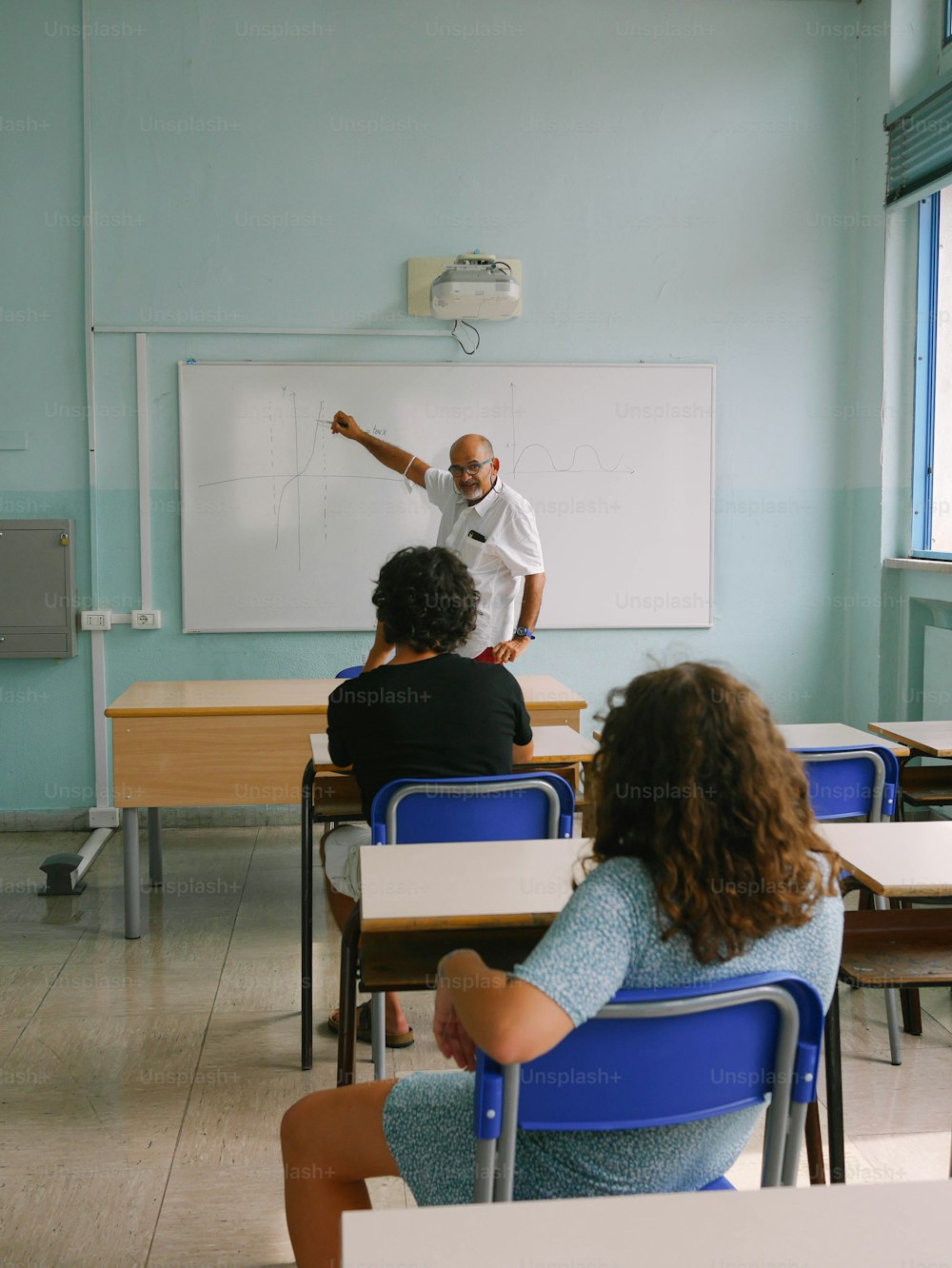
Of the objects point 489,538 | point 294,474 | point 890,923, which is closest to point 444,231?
point 294,474

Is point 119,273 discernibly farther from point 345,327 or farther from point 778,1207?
point 778,1207

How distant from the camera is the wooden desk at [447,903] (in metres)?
1.71

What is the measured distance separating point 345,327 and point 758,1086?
4.24 m

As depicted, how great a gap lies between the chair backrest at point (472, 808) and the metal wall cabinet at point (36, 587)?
115 inches

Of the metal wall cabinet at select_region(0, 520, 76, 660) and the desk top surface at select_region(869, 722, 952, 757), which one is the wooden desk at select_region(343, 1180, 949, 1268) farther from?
the metal wall cabinet at select_region(0, 520, 76, 660)

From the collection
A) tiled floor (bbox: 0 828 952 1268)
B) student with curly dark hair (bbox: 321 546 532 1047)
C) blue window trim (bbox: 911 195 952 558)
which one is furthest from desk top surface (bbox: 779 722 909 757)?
blue window trim (bbox: 911 195 952 558)

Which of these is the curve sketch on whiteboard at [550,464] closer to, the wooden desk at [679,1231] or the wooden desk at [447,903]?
the wooden desk at [447,903]

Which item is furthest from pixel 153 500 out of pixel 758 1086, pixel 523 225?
pixel 758 1086

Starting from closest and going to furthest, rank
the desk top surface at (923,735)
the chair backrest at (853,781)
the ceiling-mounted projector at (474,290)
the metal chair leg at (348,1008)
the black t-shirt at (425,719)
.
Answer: the metal chair leg at (348,1008) → the black t-shirt at (425,719) → the chair backrest at (853,781) → the desk top surface at (923,735) → the ceiling-mounted projector at (474,290)

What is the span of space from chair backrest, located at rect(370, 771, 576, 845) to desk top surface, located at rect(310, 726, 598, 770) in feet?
1.22

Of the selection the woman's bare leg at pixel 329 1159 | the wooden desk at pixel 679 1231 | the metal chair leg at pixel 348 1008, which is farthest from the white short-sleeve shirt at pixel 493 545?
the wooden desk at pixel 679 1231

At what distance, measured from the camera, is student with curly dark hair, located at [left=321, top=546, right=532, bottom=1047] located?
252 cm

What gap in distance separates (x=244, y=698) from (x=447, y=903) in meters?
2.25

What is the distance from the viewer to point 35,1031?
2941mm
